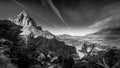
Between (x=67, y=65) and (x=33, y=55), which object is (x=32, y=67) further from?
(x=67, y=65)

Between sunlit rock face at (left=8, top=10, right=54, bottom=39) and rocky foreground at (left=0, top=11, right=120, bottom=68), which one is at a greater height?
sunlit rock face at (left=8, top=10, right=54, bottom=39)

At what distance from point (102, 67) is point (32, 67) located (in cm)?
2583

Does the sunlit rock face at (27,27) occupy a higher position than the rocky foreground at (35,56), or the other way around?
the sunlit rock face at (27,27)

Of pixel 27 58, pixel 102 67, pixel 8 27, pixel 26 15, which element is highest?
pixel 26 15

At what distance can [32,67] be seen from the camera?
2428 cm

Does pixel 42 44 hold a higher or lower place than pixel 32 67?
higher

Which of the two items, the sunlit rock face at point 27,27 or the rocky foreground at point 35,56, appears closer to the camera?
the rocky foreground at point 35,56

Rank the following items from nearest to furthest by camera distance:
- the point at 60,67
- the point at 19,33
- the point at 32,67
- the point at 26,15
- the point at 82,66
Result: the point at 32,67, the point at 60,67, the point at 82,66, the point at 19,33, the point at 26,15

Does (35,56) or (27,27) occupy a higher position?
(27,27)

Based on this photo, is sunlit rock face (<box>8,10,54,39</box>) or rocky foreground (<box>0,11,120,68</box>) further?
sunlit rock face (<box>8,10,54,39</box>)

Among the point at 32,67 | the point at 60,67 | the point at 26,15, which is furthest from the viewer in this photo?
the point at 26,15

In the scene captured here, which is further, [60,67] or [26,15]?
[26,15]

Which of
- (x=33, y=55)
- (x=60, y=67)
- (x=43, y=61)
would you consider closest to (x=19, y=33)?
(x=33, y=55)

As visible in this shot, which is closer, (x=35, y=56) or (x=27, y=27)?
(x=35, y=56)
